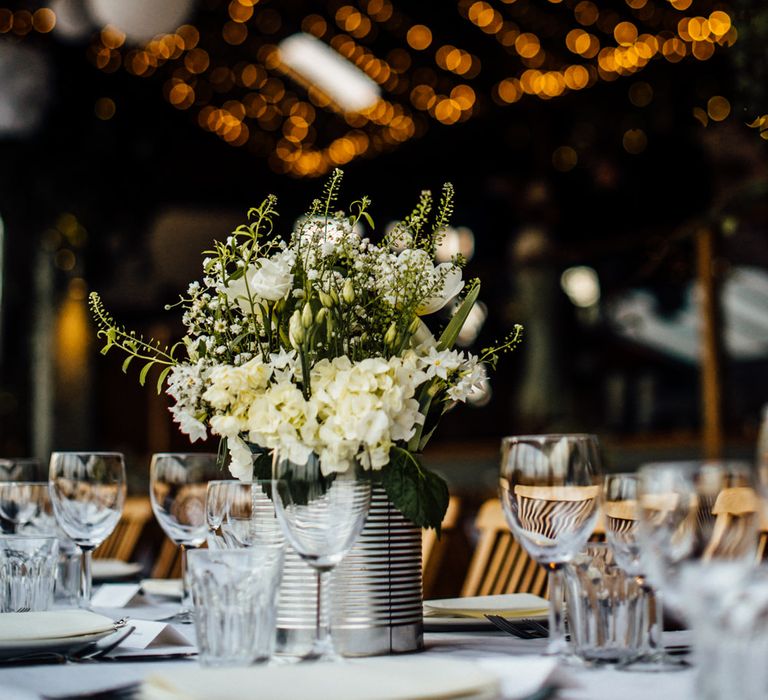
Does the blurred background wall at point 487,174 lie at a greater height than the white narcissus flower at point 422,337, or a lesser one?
greater

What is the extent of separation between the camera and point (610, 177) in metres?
6.83

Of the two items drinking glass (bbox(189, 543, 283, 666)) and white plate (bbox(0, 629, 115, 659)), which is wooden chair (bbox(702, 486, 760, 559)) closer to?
drinking glass (bbox(189, 543, 283, 666))

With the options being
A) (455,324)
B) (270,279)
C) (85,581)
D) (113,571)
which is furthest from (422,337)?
(113,571)

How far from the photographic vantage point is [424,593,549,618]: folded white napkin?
1.30 m

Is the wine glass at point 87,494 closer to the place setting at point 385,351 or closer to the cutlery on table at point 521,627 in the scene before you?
the place setting at point 385,351

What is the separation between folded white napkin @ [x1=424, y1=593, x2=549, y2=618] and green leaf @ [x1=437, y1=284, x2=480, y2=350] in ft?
1.16

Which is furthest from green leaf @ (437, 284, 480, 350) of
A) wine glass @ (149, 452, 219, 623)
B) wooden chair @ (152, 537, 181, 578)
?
wooden chair @ (152, 537, 181, 578)

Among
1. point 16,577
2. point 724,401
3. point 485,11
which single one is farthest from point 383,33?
point 16,577

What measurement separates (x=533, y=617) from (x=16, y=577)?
2.09 ft

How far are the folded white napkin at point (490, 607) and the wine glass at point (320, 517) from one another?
36 centimetres

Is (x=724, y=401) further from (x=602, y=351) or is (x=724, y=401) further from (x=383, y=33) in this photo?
(x=383, y=33)

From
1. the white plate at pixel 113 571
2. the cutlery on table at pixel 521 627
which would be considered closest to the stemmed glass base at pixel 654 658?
the cutlery on table at pixel 521 627

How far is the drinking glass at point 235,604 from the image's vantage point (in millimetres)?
908

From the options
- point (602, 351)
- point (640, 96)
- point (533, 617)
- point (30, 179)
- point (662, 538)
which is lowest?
point (533, 617)
